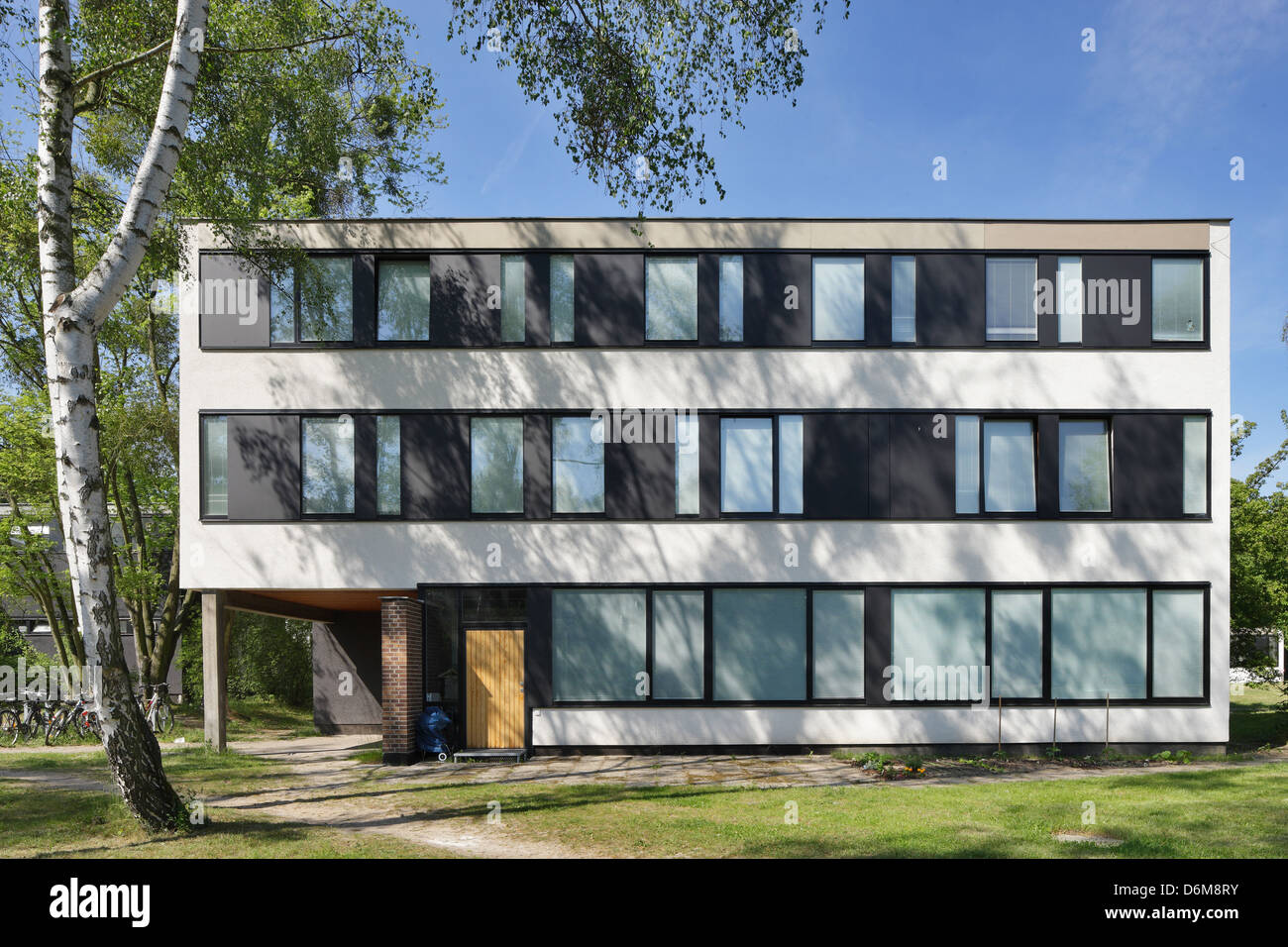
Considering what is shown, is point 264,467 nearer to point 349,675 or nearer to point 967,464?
point 349,675

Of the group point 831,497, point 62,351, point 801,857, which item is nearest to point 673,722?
point 831,497

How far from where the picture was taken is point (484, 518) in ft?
49.1

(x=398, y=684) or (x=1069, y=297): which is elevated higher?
(x=1069, y=297)

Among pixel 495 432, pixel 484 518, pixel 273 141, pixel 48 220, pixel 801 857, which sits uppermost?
pixel 273 141

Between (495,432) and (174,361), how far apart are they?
42.5ft

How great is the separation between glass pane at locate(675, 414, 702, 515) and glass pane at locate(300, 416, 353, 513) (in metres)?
5.85

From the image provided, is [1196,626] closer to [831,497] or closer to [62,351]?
[831,497]

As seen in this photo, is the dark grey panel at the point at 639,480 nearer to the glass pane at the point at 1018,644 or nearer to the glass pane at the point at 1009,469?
the glass pane at the point at 1009,469

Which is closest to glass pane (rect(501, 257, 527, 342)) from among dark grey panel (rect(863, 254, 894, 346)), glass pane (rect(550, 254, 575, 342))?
glass pane (rect(550, 254, 575, 342))

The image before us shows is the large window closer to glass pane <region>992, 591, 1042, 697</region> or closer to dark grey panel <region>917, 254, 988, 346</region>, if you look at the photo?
dark grey panel <region>917, 254, 988, 346</region>

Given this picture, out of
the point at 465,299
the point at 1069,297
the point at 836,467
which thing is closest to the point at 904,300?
the point at 1069,297

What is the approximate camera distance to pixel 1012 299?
50.8 ft

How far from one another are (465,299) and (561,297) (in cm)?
173

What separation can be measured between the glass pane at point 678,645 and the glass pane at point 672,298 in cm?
475
